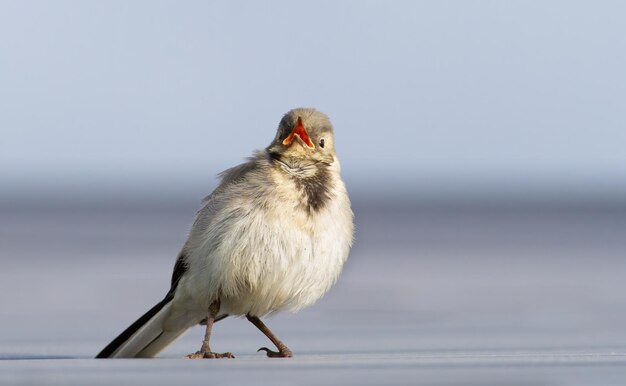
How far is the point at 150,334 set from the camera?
33.4 feet

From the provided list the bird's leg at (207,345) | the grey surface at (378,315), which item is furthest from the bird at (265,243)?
the grey surface at (378,315)

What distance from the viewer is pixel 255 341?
440 inches

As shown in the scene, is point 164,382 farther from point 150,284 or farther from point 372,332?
point 150,284

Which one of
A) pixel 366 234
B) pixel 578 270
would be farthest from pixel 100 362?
pixel 366 234

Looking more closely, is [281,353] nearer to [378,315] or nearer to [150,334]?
[150,334]

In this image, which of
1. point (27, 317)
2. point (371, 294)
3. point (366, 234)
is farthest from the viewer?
point (366, 234)

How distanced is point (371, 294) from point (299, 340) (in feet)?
13.0

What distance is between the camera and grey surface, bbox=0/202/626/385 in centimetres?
722

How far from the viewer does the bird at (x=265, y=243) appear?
9281 mm

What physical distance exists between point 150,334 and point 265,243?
141 cm

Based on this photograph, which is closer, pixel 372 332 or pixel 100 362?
pixel 100 362

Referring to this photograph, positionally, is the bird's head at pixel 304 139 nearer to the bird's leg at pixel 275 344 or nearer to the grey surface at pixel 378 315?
the grey surface at pixel 378 315

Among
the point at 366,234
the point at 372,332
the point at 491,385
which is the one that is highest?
the point at 491,385

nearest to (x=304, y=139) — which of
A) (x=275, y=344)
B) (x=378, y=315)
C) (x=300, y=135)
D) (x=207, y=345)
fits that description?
(x=300, y=135)
